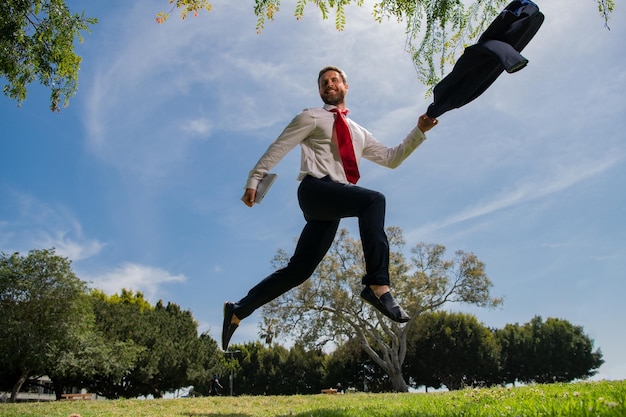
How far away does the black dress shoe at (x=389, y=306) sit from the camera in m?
3.66

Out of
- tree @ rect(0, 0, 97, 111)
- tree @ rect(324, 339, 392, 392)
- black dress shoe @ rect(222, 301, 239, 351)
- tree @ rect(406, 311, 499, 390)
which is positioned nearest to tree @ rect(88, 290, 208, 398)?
tree @ rect(324, 339, 392, 392)

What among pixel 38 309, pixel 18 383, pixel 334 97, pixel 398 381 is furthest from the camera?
pixel 398 381

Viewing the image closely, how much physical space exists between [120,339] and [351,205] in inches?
1561

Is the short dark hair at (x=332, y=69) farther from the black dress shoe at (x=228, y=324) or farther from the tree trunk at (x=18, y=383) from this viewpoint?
the tree trunk at (x=18, y=383)

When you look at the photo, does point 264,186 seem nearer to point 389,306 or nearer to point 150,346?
point 389,306

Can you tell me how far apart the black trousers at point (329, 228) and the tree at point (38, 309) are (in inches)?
1119

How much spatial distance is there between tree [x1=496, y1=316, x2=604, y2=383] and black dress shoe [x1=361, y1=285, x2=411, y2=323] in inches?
1976

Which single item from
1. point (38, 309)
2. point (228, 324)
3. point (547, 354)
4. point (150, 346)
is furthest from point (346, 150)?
point (547, 354)

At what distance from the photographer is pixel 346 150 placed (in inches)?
170

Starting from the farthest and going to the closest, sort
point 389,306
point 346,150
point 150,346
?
point 150,346, point 346,150, point 389,306

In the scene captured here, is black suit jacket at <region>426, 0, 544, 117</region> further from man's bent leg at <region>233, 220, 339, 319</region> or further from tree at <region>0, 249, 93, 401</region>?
tree at <region>0, 249, 93, 401</region>

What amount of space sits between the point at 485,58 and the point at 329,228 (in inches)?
74.1

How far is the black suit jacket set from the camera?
4.06 metres

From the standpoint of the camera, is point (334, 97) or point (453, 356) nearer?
point (334, 97)
